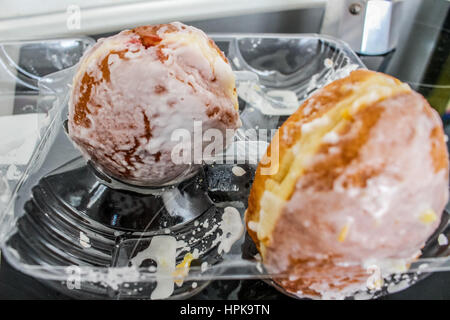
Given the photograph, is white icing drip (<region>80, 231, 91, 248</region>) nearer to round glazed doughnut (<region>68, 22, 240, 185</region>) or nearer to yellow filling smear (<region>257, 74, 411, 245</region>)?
round glazed doughnut (<region>68, 22, 240, 185</region>)

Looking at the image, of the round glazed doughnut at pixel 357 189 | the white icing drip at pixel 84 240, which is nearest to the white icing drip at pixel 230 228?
the round glazed doughnut at pixel 357 189

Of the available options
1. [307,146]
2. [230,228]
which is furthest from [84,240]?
[307,146]

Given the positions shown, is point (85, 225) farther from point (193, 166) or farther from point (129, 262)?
point (193, 166)

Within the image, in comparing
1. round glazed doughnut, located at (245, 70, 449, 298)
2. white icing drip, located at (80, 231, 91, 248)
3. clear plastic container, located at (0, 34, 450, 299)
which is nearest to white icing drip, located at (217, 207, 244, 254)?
clear plastic container, located at (0, 34, 450, 299)

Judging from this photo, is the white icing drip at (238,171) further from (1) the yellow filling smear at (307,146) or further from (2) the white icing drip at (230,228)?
(1) the yellow filling smear at (307,146)

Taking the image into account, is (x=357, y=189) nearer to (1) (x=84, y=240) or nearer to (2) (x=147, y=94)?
(2) (x=147, y=94)

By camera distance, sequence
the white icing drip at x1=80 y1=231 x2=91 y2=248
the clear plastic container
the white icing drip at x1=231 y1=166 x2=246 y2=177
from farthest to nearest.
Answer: the white icing drip at x1=231 y1=166 x2=246 y2=177 < the white icing drip at x1=80 y1=231 x2=91 y2=248 < the clear plastic container
